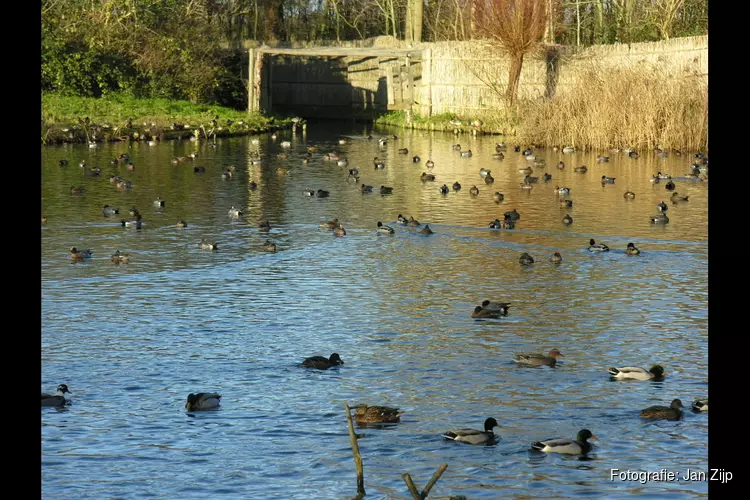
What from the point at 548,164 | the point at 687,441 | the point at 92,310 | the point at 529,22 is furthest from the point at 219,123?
the point at 687,441

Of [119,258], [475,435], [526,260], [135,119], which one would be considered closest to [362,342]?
[475,435]

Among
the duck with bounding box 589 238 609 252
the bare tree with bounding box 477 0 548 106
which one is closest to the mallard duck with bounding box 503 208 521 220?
the duck with bounding box 589 238 609 252

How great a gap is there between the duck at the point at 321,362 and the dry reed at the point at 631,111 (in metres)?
22.8

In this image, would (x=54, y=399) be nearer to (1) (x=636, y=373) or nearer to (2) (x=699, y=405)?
(1) (x=636, y=373)

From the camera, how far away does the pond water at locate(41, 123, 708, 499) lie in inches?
289

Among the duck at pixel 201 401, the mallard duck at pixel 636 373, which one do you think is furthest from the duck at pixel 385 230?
the duck at pixel 201 401

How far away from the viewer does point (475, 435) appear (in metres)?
7.66

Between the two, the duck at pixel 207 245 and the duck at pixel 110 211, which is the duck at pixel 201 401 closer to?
the duck at pixel 207 245

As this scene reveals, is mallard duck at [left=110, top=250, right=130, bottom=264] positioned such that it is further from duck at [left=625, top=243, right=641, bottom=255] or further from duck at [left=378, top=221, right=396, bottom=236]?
duck at [left=625, top=243, right=641, bottom=255]

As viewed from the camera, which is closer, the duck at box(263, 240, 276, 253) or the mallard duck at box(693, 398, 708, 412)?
the mallard duck at box(693, 398, 708, 412)

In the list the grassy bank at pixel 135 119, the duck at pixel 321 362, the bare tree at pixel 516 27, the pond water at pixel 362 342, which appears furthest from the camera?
the bare tree at pixel 516 27

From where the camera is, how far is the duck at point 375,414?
8125mm

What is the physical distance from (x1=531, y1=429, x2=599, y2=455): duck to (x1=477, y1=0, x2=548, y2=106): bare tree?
104ft

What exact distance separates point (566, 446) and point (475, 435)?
68 centimetres
